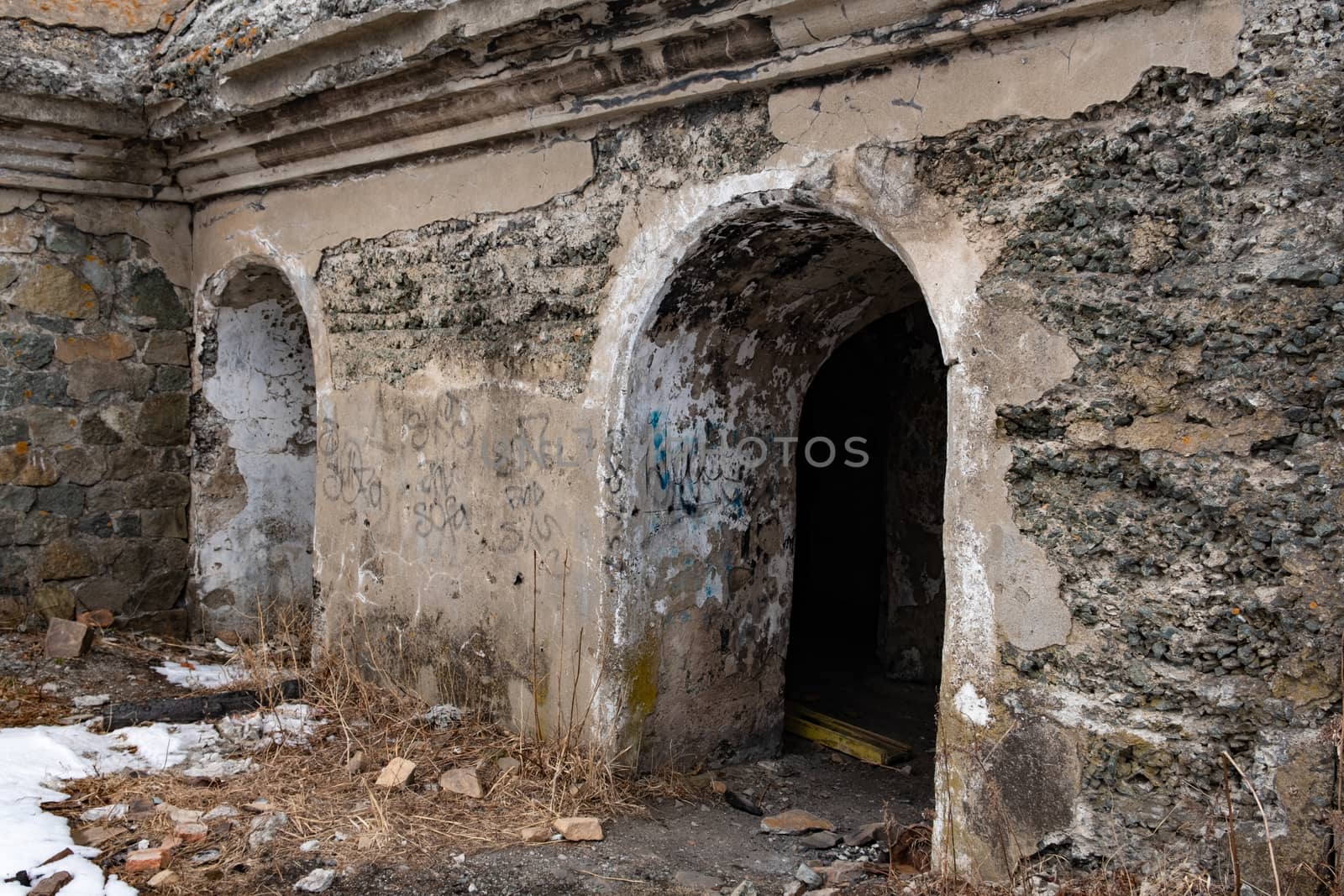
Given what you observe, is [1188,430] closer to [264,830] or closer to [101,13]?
[264,830]

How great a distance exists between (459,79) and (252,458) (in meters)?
2.98

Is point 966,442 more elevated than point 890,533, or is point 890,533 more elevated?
point 966,442

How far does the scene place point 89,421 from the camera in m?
5.76

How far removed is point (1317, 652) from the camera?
2506 mm

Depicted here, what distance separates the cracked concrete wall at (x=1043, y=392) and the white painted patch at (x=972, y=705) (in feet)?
0.04

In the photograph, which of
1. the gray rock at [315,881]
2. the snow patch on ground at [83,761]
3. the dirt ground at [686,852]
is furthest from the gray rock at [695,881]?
the snow patch on ground at [83,761]

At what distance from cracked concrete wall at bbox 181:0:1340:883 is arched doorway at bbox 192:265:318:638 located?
2507mm

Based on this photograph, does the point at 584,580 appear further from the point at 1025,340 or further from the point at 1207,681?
the point at 1207,681

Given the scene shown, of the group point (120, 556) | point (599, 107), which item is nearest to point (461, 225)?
point (599, 107)

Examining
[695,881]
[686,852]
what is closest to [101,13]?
[686,852]

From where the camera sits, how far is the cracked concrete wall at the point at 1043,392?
2545mm

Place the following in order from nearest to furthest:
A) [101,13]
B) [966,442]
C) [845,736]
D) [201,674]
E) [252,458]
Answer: [966,442], [845,736], [201,674], [101,13], [252,458]

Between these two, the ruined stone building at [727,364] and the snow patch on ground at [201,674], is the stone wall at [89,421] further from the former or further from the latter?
the snow patch on ground at [201,674]

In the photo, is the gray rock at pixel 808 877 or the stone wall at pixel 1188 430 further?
the gray rock at pixel 808 877
